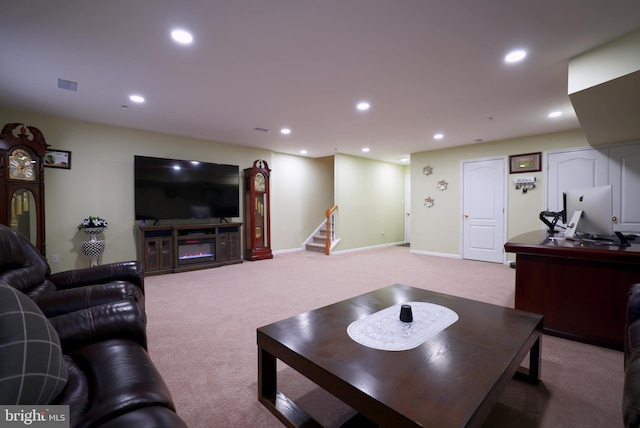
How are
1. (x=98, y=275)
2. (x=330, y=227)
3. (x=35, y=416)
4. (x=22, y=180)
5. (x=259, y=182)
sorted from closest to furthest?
1. (x=35, y=416)
2. (x=98, y=275)
3. (x=22, y=180)
4. (x=259, y=182)
5. (x=330, y=227)

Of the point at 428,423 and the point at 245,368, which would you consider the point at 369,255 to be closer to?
the point at 245,368

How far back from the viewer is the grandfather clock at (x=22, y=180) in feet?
11.1

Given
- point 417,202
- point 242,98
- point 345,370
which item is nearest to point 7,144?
point 242,98

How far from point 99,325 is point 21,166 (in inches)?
144

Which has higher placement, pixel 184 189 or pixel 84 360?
pixel 184 189

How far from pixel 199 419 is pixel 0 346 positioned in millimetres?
1022

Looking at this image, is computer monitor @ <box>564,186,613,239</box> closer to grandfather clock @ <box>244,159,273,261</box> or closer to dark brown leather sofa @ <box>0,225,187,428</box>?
dark brown leather sofa @ <box>0,225,187,428</box>

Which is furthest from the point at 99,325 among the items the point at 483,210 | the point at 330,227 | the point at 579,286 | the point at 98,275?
the point at 483,210

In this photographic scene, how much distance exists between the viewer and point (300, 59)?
99.7 inches

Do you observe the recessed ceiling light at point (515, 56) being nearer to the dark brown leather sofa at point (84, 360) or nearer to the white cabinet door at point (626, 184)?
the dark brown leather sofa at point (84, 360)

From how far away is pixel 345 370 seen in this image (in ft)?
3.71

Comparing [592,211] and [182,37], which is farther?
[592,211]

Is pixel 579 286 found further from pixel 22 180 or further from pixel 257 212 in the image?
pixel 22 180

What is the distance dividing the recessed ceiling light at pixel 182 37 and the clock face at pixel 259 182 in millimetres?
3617
